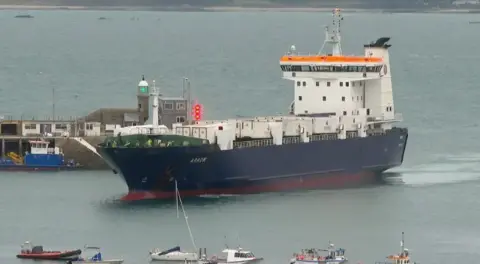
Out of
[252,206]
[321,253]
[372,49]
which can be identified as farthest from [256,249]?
[372,49]

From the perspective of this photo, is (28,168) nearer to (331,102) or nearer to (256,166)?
(256,166)

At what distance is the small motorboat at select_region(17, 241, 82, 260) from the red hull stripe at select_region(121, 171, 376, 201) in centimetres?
1312

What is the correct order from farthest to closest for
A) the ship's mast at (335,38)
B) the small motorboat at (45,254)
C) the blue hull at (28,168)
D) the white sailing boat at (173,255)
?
the blue hull at (28,168) → the ship's mast at (335,38) → the small motorboat at (45,254) → the white sailing boat at (173,255)

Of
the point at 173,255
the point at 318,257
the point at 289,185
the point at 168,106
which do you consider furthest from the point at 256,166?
the point at 318,257

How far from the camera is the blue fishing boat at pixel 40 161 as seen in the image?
83125 mm

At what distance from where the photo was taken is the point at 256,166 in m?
75.6

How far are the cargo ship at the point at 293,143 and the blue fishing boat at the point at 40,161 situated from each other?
8.20m

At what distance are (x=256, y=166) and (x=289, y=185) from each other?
2292 mm

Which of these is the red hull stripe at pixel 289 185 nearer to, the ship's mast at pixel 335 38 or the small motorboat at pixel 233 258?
the ship's mast at pixel 335 38

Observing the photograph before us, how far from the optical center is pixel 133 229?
6562 cm

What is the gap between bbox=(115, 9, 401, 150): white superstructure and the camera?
7719 cm

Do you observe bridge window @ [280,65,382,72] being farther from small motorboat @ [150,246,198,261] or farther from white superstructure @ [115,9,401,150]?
small motorboat @ [150,246,198,261]

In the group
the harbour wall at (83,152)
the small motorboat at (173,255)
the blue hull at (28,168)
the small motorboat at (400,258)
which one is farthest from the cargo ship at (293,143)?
the small motorboat at (400,258)

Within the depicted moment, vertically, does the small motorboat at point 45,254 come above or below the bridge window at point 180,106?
below
